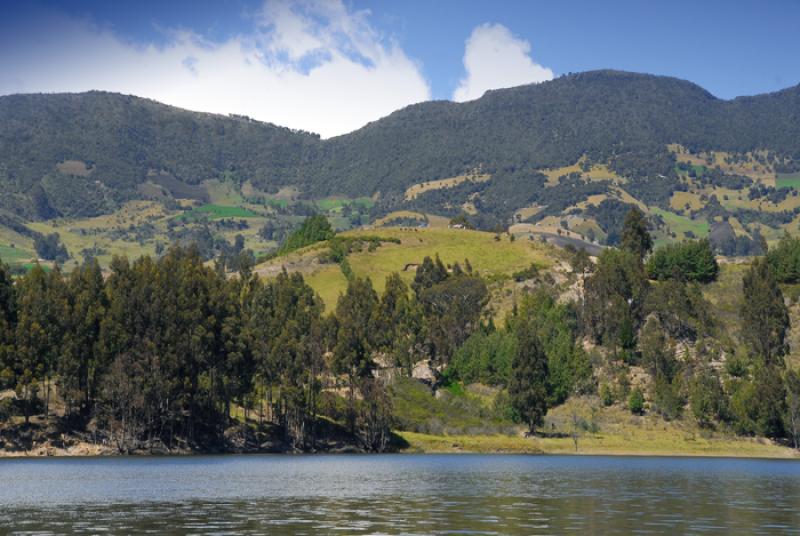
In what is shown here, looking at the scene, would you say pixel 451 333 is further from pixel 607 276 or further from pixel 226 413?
pixel 226 413

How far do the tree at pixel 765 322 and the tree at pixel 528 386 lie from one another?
127 feet

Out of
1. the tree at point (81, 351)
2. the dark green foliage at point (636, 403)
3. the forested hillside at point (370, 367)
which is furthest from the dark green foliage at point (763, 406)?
the tree at point (81, 351)

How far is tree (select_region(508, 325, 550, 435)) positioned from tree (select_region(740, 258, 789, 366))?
38623mm

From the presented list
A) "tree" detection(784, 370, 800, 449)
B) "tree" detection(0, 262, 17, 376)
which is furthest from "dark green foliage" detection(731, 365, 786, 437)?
"tree" detection(0, 262, 17, 376)

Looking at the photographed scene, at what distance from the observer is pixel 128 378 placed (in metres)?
123


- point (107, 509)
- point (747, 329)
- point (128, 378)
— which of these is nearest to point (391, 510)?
point (107, 509)

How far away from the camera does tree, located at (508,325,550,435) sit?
155m

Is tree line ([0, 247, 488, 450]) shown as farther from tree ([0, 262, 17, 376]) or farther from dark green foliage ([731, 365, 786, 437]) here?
dark green foliage ([731, 365, 786, 437])

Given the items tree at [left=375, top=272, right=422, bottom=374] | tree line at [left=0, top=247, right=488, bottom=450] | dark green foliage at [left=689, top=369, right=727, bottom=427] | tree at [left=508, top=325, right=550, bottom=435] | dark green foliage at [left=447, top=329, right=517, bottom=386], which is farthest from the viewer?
tree at [left=375, top=272, right=422, bottom=374]

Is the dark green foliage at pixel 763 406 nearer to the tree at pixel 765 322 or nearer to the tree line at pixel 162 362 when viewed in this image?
the tree at pixel 765 322

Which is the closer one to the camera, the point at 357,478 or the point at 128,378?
the point at 357,478

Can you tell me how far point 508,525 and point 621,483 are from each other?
109 ft

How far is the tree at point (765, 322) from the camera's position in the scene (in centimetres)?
17044

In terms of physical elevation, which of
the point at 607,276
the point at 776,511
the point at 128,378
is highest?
the point at 607,276
